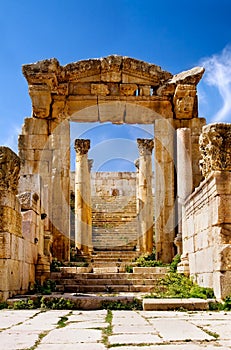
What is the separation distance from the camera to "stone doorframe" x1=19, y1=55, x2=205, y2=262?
1405 cm

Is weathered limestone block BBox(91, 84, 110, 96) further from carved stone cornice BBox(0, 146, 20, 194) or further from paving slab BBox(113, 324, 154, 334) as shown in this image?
paving slab BBox(113, 324, 154, 334)

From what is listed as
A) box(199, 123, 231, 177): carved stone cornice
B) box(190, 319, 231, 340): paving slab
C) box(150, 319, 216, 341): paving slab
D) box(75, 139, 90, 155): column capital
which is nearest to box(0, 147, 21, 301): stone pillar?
box(150, 319, 216, 341): paving slab

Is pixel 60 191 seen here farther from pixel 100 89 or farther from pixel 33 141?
pixel 100 89

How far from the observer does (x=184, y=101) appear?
14.3 metres

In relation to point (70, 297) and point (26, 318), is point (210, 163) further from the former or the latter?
point (26, 318)

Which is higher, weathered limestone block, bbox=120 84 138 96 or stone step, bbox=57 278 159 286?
weathered limestone block, bbox=120 84 138 96

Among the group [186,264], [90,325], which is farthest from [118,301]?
[186,264]

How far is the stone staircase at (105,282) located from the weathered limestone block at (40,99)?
17.1 ft

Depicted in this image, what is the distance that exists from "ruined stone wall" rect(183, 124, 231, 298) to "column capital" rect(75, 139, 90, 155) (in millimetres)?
12441

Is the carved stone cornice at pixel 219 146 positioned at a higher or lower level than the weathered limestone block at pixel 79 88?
lower

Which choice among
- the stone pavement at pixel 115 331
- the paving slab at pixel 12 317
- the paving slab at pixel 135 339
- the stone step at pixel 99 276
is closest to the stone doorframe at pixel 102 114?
the stone step at pixel 99 276

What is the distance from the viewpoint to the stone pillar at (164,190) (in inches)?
553

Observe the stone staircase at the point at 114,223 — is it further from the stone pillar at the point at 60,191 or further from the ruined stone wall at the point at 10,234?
the ruined stone wall at the point at 10,234

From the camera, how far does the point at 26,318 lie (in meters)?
5.95
